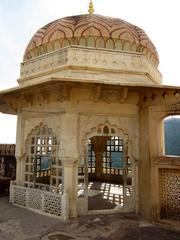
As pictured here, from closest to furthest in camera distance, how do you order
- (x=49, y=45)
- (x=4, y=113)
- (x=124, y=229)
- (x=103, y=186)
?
(x=124, y=229) < (x=49, y=45) < (x=4, y=113) < (x=103, y=186)

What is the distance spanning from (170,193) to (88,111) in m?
3.22

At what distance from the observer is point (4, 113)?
34.1 ft

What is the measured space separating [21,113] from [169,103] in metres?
4.79

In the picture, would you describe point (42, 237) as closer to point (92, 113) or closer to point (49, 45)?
point (92, 113)

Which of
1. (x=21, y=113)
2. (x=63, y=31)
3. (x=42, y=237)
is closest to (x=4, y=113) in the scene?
(x=21, y=113)

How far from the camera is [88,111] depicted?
7.26m

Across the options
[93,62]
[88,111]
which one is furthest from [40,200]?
[93,62]

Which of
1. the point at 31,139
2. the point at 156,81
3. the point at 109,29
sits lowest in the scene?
the point at 31,139

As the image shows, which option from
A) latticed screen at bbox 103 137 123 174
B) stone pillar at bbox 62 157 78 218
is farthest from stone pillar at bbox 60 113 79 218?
latticed screen at bbox 103 137 123 174

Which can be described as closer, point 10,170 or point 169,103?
point 169,103

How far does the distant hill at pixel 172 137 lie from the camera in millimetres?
36812

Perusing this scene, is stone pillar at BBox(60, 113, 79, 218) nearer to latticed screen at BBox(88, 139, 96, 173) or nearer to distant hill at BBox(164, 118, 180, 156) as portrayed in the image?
latticed screen at BBox(88, 139, 96, 173)

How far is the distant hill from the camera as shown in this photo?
121ft

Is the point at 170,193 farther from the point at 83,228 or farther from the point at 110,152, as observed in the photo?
the point at 110,152
